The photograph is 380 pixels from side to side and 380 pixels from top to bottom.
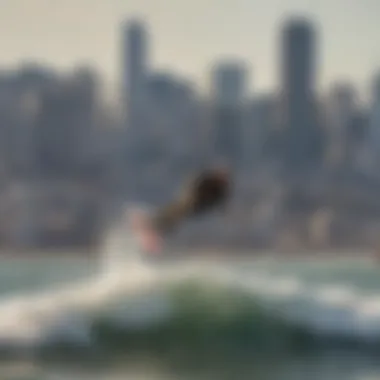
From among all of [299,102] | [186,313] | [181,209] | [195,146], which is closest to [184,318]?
[186,313]

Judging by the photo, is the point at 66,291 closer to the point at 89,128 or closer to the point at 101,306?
the point at 101,306

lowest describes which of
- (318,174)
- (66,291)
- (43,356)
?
(43,356)

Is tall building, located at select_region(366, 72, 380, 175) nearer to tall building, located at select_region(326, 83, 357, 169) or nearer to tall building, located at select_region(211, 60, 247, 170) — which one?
tall building, located at select_region(326, 83, 357, 169)

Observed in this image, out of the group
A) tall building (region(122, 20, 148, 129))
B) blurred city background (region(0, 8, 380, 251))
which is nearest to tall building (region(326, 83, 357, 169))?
blurred city background (region(0, 8, 380, 251))

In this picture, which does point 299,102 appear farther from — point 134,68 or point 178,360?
point 178,360

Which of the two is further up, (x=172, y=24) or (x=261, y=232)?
(x=172, y=24)

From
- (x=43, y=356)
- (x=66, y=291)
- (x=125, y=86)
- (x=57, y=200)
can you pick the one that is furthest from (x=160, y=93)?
(x=43, y=356)
